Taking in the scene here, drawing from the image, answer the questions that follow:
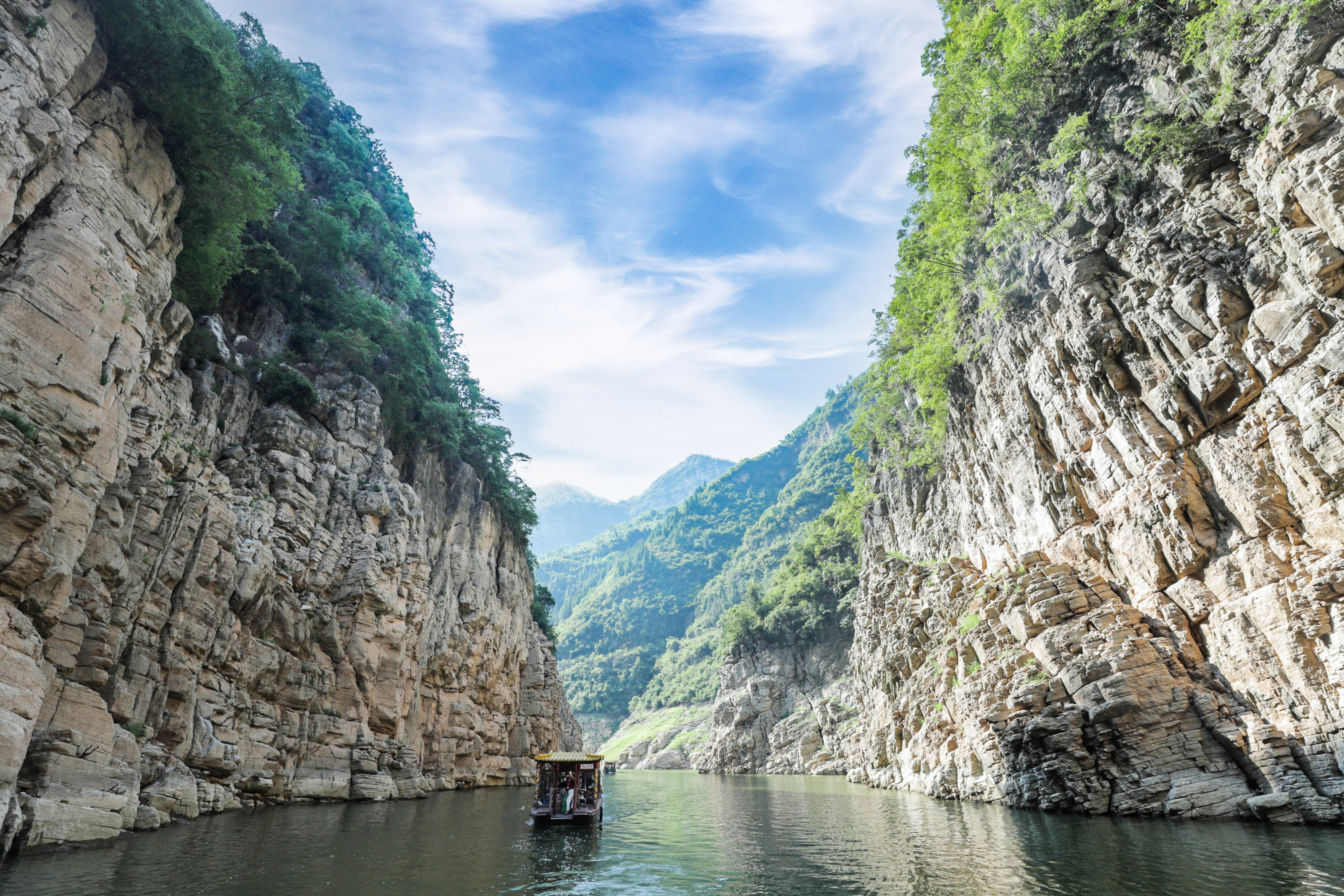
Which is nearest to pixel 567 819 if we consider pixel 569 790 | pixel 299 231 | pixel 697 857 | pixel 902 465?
pixel 569 790

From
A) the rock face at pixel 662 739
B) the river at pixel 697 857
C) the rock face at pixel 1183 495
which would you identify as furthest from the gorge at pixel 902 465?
the rock face at pixel 662 739

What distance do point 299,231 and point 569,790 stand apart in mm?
36107

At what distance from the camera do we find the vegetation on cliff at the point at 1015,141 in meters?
24.4

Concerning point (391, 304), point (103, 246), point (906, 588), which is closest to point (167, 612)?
point (103, 246)

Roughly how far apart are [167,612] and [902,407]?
4469 cm

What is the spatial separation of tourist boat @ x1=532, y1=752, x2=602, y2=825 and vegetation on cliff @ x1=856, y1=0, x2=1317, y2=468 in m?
29.2

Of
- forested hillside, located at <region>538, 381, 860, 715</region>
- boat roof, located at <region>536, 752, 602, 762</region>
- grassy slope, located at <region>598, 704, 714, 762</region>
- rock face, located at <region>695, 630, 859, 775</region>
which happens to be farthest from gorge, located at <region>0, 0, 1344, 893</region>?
forested hillside, located at <region>538, 381, 860, 715</region>

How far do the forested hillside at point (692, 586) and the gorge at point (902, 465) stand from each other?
6979cm

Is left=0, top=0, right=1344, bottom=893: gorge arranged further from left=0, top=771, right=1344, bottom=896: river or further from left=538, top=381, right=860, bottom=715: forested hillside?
left=538, top=381, right=860, bottom=715: forested hillside

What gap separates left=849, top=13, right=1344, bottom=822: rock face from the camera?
63.8ft

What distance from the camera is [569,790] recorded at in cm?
2575

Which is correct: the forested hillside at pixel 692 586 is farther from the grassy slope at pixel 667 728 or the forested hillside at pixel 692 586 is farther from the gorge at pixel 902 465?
the gorge at pixel 902 465

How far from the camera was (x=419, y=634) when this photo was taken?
3897 cm

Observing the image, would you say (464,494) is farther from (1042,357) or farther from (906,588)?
(1042,357)
